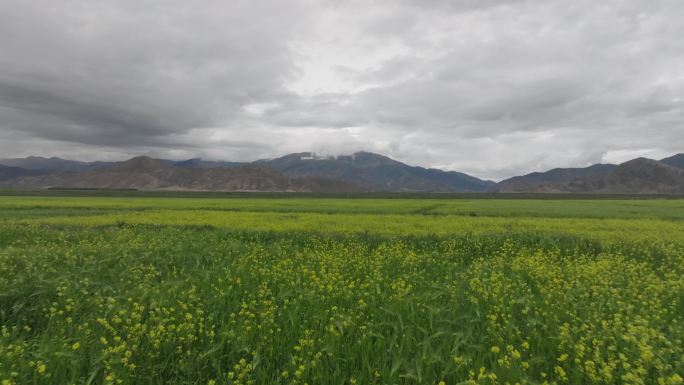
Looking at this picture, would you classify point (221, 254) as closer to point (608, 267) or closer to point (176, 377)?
point (176, 377)

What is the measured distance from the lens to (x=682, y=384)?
427cm

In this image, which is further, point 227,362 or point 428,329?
point 428,329

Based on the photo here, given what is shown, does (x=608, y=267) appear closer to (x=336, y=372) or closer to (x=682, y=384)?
(x=682, y=384)

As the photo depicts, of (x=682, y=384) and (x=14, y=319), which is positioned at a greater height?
(x=682, y=384)

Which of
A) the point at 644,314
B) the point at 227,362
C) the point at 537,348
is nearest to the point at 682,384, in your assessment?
the point at 537,348

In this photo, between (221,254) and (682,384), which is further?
(221,254)

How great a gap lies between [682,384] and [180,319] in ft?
26.0

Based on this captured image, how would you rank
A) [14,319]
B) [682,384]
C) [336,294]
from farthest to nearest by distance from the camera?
[336,294] → [14,319] → [682,384]

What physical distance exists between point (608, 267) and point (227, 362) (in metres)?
11.2

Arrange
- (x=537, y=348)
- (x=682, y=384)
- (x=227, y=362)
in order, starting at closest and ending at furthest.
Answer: (x=682, y=384) < (x=227, y=362) < (x=537, y=348)

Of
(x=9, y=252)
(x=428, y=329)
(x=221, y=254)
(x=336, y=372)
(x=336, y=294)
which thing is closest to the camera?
(x=336, y=372)

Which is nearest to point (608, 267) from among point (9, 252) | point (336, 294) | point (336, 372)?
point (336, 294)

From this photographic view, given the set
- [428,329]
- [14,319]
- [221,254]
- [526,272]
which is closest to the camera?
[428,329]

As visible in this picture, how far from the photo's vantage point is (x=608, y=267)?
10.1 m
